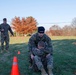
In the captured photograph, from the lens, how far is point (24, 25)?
84625 millimetres

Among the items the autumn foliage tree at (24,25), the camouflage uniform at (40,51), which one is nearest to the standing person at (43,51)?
the camouflage uniform at (40,51)

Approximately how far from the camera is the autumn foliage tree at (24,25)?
8219 cm

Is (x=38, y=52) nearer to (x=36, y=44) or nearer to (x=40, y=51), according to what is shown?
(x=40, y=51)

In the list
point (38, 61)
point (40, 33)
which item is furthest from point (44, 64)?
point (40, 33)

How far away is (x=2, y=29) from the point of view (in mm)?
14109

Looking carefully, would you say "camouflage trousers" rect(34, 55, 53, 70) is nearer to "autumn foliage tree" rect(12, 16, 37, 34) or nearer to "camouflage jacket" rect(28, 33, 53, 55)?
Answer: "camouflage jacket" rect(28, 33, 53, 55)

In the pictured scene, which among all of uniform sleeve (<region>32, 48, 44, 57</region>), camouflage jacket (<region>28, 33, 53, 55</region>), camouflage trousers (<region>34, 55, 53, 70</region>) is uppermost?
camouflage jacket (<region>28, 33, 53, 55</region>)

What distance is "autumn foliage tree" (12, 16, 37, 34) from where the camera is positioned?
82.2 meters

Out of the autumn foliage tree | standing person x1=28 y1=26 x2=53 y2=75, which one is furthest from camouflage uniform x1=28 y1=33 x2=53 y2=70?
the autumn foliage tree

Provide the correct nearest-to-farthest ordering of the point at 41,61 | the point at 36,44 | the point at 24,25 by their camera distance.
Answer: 1. the point at 41,61
2. the point at 36,44
3. the point at 24,25

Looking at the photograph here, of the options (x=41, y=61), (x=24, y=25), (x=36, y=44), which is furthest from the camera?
(x=24, y=25)

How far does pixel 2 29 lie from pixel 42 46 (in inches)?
250

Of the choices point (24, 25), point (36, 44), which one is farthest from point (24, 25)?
point (36, 44)

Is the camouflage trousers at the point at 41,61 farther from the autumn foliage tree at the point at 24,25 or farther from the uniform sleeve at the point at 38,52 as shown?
the autumn foliage tree at the point at 24,25
